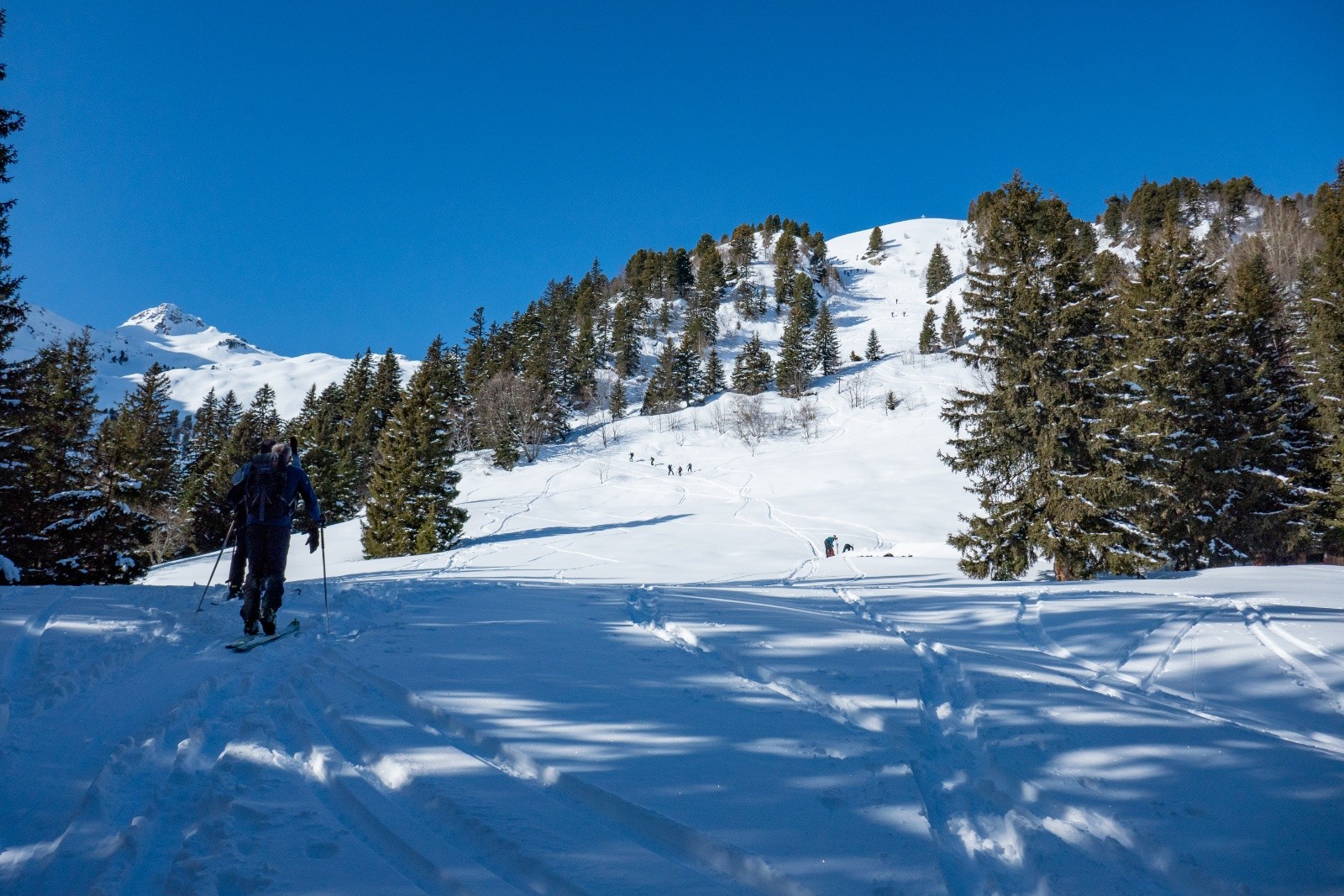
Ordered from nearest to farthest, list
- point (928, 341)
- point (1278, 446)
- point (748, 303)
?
point (1278, 446), point (928, 341), point (748, 303)

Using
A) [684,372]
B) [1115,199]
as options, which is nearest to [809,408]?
[684,372]

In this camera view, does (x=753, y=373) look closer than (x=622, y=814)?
No

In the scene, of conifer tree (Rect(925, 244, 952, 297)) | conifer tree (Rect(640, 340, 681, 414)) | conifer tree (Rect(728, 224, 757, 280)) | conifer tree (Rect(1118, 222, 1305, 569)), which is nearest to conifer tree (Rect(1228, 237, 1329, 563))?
conifer tree (Rect(1118, 222, 1305, 569))

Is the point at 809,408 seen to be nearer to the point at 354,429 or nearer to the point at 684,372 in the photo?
the point at 684,372

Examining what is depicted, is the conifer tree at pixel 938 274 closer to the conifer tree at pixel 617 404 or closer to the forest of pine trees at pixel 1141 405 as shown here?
the conifer tree at pixel 617 404

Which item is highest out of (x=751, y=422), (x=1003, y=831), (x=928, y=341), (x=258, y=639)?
(x=928, y=341)

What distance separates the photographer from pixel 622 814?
2.56 meters

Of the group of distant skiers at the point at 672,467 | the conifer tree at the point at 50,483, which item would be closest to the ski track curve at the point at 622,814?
the conifer tree at the point at 50,483

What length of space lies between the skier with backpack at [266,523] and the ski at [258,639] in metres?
0.11

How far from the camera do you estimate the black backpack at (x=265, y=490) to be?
563 cm

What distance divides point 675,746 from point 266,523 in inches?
184

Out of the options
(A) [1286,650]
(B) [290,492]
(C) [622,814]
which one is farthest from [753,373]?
(C) [622,814]

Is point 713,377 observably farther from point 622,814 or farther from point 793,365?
point 622,814

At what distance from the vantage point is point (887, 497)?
35.1 meters
